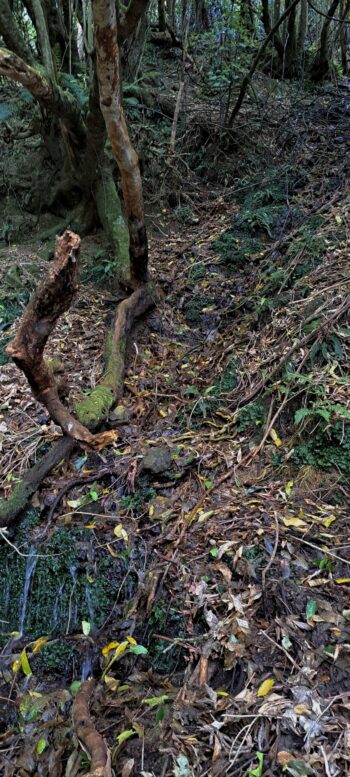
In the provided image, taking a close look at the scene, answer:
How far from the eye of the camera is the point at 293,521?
10.5 ft

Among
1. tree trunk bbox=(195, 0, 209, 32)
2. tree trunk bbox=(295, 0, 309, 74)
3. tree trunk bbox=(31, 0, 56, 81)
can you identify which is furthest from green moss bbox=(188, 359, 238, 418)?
tree trunk bbox=(195, 0, 209, 32)

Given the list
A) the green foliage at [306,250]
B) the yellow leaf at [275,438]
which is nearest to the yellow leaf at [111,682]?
the yellow leaf at [275,438]

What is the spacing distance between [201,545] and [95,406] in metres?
1.59

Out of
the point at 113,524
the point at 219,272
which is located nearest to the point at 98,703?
the point at 113,524

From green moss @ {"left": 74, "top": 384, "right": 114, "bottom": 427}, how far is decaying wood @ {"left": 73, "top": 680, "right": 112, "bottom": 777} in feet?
6.46

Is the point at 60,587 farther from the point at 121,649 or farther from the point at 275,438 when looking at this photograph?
the point at 275,438

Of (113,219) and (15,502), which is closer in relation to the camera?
(15,502)

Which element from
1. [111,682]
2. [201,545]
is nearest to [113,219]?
[201,545]

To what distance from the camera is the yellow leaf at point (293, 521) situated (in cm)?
319

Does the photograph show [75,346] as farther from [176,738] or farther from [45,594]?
[176,738]

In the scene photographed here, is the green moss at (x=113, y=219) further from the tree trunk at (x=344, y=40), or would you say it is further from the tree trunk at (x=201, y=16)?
the tree trunk at (x=344, y=40)

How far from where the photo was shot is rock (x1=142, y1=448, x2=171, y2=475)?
3818 millimetres

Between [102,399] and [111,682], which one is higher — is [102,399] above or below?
above

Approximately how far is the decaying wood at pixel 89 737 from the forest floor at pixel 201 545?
0.28ft
